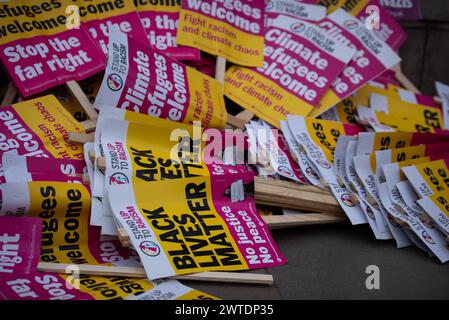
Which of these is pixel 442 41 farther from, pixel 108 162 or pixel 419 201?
pixel 108 162

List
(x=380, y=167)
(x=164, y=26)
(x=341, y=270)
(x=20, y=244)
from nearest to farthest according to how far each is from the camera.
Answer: (x=20, y=244) < (x=341, y=270) < (x=380, y=167) < (x=164, y=26)

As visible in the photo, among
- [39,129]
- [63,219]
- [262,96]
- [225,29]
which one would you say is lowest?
[63,219]

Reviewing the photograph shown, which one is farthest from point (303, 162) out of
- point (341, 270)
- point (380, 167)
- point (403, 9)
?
point (403, 9)

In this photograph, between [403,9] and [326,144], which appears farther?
[403,9]

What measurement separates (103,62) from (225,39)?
101 cm

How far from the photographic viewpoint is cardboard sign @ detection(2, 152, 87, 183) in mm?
3303

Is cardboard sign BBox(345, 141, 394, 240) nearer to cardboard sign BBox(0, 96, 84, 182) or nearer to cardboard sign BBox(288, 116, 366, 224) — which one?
cardboard sign BBox(288, 116, 366, 224)

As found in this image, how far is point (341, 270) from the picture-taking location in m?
3.48

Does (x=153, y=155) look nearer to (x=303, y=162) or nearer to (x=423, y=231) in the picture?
(x=303, y=162)

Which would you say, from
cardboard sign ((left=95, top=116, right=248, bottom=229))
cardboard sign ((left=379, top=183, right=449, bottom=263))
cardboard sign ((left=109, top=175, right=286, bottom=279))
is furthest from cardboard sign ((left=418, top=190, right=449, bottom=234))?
cardboard sign ((left=95, top=116, right=248, bottom=229))

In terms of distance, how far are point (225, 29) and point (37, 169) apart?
6.43 feet

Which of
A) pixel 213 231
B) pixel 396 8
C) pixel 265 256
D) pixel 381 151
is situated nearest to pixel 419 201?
pixel 381 151
